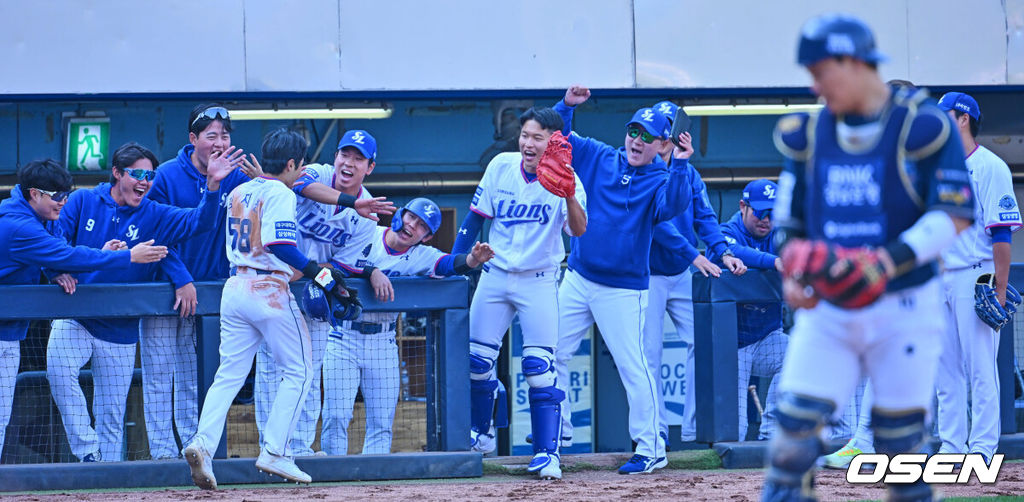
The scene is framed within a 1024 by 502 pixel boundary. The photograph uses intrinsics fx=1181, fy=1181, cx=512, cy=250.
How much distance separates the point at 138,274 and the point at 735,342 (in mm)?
3353

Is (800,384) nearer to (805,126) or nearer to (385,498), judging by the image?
(805,126)

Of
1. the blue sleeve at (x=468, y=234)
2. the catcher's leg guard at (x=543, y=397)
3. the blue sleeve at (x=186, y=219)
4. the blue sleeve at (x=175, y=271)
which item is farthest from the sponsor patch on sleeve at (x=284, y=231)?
the catcher's leg guard at (x=543, y=397)

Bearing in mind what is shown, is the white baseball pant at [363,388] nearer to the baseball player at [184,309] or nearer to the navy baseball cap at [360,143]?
the baseball player at [184,309]

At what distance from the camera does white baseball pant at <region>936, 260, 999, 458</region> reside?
6.12 metres

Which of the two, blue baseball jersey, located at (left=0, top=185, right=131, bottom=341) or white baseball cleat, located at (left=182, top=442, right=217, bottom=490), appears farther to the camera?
blue baseball jersey, located at (left=0, top=185, right=131, bottom=341)

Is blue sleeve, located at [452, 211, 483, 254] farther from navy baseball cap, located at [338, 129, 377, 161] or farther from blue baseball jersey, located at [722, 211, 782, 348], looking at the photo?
blue baseball jersey, located at [722, 211, 782, 348]

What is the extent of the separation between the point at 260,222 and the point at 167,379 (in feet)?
3.71

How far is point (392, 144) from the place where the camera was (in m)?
9.66

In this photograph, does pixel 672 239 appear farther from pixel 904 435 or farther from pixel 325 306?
pixel 904 435

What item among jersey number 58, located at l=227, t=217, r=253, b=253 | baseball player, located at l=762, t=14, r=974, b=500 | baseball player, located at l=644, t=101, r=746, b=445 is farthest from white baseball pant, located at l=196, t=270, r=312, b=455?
baseball player, located at l=762, t=14, r=974, b=500

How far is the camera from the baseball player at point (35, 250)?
5891 millimetres

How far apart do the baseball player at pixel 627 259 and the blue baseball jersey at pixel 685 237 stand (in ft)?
1.30

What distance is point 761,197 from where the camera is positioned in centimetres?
734

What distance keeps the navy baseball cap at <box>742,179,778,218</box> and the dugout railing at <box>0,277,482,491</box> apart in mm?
2082
